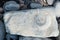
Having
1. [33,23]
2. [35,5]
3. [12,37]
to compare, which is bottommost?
[12,37]

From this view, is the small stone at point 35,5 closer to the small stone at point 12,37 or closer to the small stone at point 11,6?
the small stone at point 11,6

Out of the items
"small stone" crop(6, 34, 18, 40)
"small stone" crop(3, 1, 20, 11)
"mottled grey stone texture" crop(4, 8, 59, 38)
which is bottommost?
"small stone" crop(6, 34, 18, 40)

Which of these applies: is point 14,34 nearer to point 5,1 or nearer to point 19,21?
point 19,21

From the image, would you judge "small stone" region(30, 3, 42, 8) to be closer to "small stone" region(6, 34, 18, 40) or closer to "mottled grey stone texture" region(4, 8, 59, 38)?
"mottled grey stone texture" region(4, 8, 59, 38)

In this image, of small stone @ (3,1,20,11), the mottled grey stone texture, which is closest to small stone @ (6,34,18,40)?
the mottled grey stone texture

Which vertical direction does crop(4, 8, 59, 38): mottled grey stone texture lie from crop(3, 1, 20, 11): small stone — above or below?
below

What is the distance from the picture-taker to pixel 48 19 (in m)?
1.00

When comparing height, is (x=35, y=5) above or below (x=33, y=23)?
above

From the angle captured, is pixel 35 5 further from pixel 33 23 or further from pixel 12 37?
pixel 12 37

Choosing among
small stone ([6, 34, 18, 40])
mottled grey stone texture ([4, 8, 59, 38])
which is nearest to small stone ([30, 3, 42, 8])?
mottled grey stone texture ([4, 8, 59, 38])

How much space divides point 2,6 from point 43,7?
27 centimetres

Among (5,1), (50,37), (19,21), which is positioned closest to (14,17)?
(19,21)

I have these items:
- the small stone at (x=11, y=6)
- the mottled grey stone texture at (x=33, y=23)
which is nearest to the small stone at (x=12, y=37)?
the mottled grey stone texture at (x=33, y=23)

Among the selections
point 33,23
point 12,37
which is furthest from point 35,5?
point 12,37
